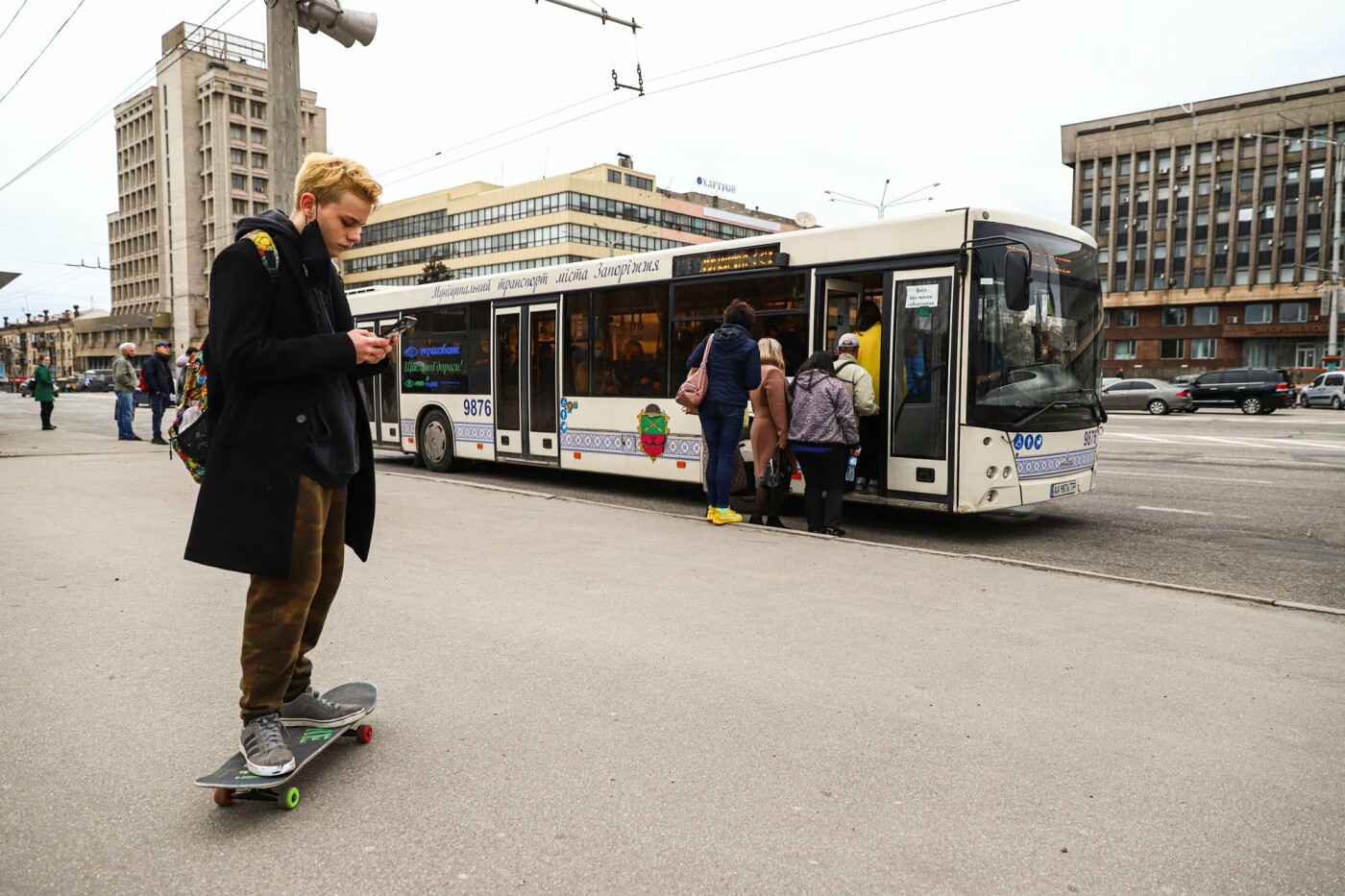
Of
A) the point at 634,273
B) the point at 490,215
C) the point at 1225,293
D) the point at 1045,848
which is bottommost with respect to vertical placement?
the point at 1045,848

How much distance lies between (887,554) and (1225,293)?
81692 millimetres

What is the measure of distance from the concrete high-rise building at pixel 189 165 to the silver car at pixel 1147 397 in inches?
3386

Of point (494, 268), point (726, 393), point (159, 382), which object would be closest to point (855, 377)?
point (726, 393)

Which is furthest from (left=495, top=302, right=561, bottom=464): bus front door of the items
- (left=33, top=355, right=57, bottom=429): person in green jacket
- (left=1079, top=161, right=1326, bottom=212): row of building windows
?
(left=1079, top=161, right=1326, bottom=212): row of building windows

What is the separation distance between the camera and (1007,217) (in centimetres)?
818

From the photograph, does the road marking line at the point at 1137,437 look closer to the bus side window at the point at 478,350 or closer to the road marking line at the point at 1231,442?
the road marking line at the point at 1231,442

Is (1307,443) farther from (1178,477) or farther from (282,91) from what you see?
(282,91)

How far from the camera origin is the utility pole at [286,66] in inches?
394

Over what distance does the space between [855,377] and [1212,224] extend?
83.0 metres

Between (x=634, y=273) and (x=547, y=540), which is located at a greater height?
(x=634, y=273)

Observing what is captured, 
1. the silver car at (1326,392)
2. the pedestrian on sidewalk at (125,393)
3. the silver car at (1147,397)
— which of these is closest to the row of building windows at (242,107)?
the pedestrian on sidewalk at (125,393)

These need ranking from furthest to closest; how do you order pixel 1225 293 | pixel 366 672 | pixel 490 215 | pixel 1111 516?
pixel 490 215
pixel 1225 293
pixel 1111 516
pixel 366 672

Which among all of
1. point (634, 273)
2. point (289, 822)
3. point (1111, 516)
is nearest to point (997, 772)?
point (289, 822)

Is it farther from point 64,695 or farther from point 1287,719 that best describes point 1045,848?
point 64,695
